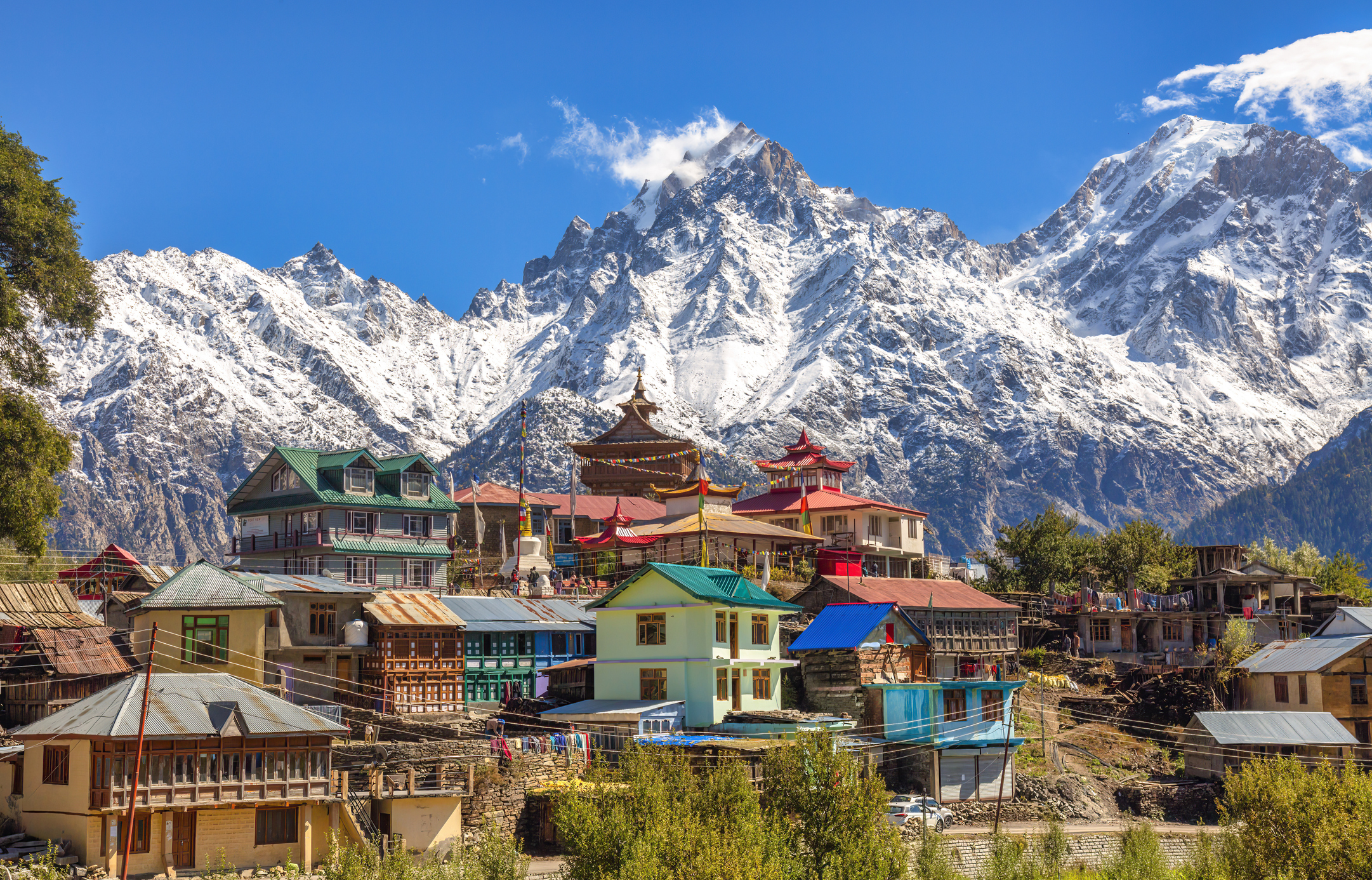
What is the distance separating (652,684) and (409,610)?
12.4 metres

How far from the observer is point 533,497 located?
10925 centimetres

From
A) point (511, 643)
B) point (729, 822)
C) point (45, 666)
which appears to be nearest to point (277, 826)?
point (45, 666)

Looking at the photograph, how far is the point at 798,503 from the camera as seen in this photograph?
9894 cm

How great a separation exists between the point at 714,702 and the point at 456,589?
84.4 feet

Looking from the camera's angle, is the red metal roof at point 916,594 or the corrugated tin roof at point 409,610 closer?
the corrugated tin roof at point 409,610

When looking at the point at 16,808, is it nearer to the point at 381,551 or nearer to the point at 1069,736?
the point at 381,551

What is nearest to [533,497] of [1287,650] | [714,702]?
[714,702]

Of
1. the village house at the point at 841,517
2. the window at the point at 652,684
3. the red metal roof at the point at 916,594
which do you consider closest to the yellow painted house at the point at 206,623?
the window at the point at 652,684

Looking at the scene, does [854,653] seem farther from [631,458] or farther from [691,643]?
[631,458]

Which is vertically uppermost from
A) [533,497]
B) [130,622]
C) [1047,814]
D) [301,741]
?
[533,497]

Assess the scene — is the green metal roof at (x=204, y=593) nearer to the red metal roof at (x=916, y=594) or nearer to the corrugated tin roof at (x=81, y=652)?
the corrugated tin roof at (x=81, y=652)

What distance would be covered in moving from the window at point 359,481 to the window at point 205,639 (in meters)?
22.0

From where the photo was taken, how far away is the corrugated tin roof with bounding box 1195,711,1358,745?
67188mm

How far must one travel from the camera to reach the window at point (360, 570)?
77438 mm
